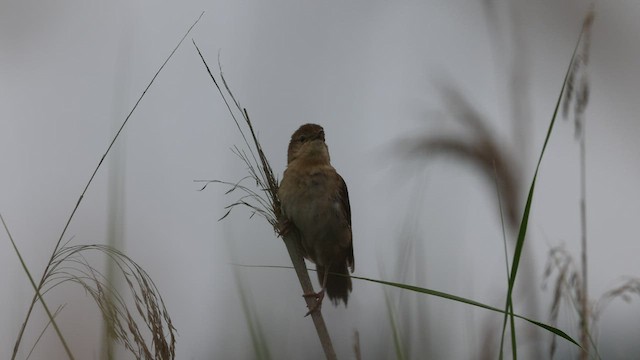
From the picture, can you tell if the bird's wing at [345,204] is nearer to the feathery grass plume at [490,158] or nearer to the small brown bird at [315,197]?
the small brown bird at [315,197]

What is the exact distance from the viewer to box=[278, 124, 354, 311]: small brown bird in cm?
243

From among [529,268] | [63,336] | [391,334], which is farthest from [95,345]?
[529,268]

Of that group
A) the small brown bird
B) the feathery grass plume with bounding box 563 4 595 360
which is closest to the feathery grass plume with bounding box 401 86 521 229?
the feathery grass plume with bounding box 563 4 595 360

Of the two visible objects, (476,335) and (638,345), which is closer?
(476,335)

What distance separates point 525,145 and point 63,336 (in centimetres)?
80

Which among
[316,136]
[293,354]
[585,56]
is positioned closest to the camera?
[585,56]

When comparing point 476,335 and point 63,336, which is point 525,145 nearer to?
point 476,335

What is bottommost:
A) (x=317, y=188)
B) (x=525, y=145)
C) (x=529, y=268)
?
(x=529, y=268)

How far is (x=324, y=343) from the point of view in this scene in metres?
1.19

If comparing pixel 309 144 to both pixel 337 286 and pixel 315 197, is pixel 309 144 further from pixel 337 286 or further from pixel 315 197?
pixel 337 286

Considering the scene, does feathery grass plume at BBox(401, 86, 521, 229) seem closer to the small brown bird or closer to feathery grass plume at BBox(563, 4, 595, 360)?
feathery grass plume at BBox(563, 4, 595, 360)

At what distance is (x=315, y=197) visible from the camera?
249 cm

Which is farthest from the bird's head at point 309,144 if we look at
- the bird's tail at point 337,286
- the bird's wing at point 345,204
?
the bird's tail at point 337,286

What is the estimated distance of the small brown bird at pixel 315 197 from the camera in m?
2.43
